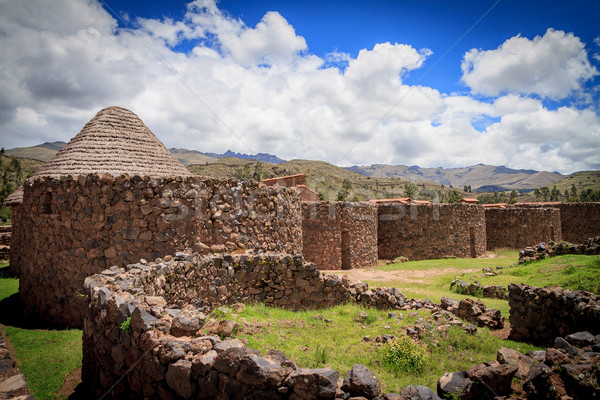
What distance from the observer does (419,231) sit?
21453 millimetres

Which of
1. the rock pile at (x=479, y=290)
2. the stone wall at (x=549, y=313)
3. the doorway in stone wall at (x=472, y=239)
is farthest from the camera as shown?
the doorway in stone wall at (x=472, y=239)

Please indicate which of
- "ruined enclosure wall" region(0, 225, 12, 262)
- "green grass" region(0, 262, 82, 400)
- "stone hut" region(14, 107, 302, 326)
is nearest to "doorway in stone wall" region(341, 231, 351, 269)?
"stone hut" region(14, 107, 302, 326)

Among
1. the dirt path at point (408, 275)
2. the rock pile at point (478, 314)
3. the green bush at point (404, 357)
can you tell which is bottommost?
the dirt path at point (408, 275)

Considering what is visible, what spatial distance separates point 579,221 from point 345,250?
86.8 ft

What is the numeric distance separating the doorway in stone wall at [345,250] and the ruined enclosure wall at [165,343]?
38.8 feet

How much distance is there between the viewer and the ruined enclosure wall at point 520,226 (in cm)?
2581

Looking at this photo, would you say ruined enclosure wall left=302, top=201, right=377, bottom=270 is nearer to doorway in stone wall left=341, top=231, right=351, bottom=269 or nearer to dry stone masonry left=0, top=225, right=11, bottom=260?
doorway in stone wall left=341, top=231, right=351, bottom=269

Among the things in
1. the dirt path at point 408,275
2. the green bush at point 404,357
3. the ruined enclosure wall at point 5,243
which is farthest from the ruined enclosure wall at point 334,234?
the ruined enclosure wall at point 5,243

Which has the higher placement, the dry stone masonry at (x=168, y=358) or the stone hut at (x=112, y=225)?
the stone hut at (x=112, y=225)

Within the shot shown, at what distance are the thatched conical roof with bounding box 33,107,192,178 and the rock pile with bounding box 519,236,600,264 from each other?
638 inches

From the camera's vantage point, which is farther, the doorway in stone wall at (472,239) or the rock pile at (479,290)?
the doorway in stone wall at (472,239)

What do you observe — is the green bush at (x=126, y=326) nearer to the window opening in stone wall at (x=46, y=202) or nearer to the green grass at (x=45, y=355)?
the green grass at (x=45, y=355)

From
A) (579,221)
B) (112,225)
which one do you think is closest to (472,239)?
(579,221)

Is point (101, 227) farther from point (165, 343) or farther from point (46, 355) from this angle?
point (165, 343)
